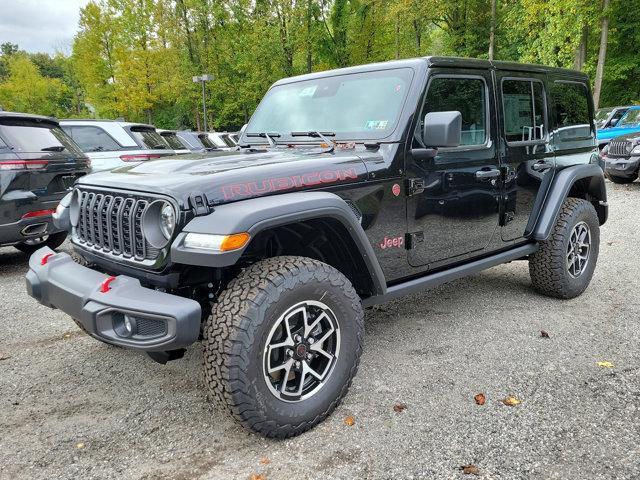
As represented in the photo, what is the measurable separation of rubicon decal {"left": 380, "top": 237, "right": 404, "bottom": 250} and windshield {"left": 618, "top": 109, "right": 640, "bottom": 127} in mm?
14305

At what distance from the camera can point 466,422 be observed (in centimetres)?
278

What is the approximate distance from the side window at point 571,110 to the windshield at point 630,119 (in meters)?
11.7

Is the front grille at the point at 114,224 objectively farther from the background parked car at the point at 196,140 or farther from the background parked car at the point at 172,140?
the background parked car at the point at 196,140

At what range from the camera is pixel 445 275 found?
362 cm

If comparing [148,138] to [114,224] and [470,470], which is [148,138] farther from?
[470,470]

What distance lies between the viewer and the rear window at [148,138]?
859 cm

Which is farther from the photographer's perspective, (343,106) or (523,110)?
(523,110)

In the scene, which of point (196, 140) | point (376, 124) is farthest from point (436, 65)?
point (196, 140)

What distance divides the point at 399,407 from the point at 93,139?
7.31 metres

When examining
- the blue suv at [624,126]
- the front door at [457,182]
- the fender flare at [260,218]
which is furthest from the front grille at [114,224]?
the blue suv at [624,126]

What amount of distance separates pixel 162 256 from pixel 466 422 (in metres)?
1.83

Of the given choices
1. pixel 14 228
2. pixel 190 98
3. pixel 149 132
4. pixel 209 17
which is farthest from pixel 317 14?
pixel 14 228

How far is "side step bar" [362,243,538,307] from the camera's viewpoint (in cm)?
320

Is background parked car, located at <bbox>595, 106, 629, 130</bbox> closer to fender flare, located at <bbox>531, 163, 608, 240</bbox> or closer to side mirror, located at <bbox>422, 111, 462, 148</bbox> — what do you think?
fender flare, located at <bbox>531, 163, 608, 240</bbox>
